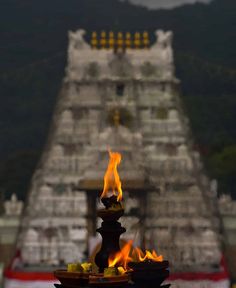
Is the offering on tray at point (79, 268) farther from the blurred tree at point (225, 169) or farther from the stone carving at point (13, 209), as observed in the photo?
the blurred tree at point (225, 169)

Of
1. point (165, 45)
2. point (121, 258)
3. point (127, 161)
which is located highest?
point (165, 45)

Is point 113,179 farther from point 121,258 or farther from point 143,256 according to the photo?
point 121,258

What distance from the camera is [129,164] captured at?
34406 millimetres

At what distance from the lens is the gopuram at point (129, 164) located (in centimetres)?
3668

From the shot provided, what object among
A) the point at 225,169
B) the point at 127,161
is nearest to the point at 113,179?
the point at 127,161

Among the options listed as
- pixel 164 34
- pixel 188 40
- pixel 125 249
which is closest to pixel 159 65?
pixel 164 34

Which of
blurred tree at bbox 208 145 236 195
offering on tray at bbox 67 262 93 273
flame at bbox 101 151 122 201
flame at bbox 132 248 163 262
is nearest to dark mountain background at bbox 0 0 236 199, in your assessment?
blurred tree at bbox 208 145 236 195

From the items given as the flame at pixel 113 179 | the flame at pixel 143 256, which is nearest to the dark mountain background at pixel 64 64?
the flame at pixel 113 179

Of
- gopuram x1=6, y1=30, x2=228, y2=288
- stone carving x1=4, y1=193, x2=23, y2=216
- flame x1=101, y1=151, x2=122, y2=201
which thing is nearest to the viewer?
flame x1=101, y1=151, x2=122, y2=201

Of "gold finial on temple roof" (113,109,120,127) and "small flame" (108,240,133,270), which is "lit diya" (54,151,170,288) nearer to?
"small flame" (108,240,133,270)

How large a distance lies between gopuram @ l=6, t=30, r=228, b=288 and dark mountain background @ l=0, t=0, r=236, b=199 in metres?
46.1

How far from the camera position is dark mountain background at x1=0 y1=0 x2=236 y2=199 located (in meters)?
96.4

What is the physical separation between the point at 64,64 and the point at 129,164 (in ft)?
386

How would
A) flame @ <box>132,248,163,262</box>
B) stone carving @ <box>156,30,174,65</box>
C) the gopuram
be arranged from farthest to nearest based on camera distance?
stone carving @ <box>156,30,174,65</box>
the gopuram
flame @ <box>132,248,163,262</box>
